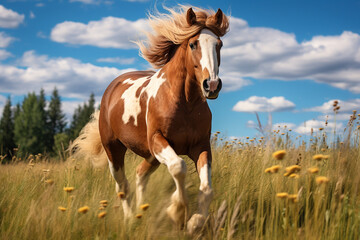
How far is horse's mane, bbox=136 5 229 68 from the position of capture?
427cm

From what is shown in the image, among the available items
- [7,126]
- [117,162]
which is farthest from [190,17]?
[7,126]

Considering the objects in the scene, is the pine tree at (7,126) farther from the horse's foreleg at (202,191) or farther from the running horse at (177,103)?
the horse's foreleg at (202,191)

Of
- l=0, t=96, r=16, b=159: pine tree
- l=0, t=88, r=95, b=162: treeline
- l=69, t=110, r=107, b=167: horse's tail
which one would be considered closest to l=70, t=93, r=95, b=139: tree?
l=0, t=88, r=95, b=162: treeline

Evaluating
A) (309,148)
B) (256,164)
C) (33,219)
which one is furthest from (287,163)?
(33,219)

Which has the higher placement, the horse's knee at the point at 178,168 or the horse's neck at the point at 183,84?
the horse's neck at the point at 183,84

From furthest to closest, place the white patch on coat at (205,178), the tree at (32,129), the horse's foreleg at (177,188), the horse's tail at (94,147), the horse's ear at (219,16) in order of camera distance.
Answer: the tree at (32,129), the horse's tail at (94,147), the horse's ear at (219,16), the white patch on coat at (205,178), the horse's foreleg at (177,188)

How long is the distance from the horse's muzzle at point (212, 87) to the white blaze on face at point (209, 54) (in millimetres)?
43

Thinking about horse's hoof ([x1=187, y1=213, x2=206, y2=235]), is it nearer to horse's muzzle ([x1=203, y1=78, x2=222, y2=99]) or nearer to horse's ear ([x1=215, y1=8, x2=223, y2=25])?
horse's muzzle ([x1=203, y1=78, x2=222, y2=99])

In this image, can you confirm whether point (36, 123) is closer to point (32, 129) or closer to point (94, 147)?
point (32, 129)

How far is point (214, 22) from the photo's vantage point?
4.33 meters

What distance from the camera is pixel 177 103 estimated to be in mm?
4184

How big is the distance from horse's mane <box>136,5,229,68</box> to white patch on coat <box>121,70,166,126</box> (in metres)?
0.35

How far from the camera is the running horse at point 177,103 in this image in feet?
12.2

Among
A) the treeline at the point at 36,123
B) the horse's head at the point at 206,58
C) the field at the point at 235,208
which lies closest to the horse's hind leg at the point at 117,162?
the field at the point at 235,208
